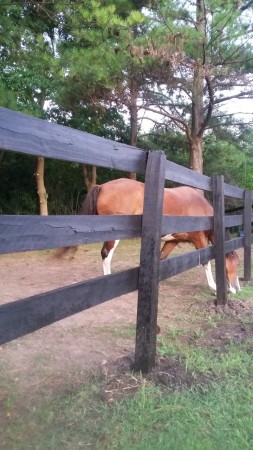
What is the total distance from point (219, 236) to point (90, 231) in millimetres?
2874

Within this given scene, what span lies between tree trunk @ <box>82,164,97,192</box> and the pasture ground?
10.2 meters

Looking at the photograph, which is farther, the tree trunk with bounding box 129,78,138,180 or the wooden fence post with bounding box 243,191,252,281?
the tree trunk with bounding box 129,78,138,180

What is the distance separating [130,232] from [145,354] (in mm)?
784

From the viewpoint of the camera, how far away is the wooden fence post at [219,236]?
4.76 meters

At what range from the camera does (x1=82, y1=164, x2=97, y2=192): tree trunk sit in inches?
569

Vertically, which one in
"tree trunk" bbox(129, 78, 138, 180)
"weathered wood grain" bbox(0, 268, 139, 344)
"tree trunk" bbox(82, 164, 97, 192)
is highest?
"tree trunk" bbox(129, 78, 138, 180)

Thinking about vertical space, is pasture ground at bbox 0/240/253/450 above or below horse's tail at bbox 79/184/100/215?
below

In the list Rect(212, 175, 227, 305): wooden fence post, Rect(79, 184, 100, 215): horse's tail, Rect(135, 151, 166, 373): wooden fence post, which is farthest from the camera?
Rect(79, 184, 100, 215): horse's tail

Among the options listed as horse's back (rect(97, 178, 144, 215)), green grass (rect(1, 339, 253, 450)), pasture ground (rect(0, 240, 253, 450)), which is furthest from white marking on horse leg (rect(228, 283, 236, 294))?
green grass (rect(1, 339, 253, 450))

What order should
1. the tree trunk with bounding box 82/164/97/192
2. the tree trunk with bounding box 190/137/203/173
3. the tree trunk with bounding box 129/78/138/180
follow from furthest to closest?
the tree trunk with bounding box 82/164/97/192 < the tree trunk with bounding box 190/137/203/173 < the tree trunk with bounding box 129/78/138/180

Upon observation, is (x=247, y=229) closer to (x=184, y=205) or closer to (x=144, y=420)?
(x=184, y=205)

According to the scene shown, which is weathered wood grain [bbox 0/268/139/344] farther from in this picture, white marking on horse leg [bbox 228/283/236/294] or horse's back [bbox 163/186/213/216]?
horse's back [bbox 163/186/213/216]

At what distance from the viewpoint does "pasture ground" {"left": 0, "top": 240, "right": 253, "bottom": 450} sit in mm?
2010

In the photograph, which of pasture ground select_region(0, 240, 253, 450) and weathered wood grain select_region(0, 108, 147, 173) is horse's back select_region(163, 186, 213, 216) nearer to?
pasture ground select_region(0, 240, 253, 450)
